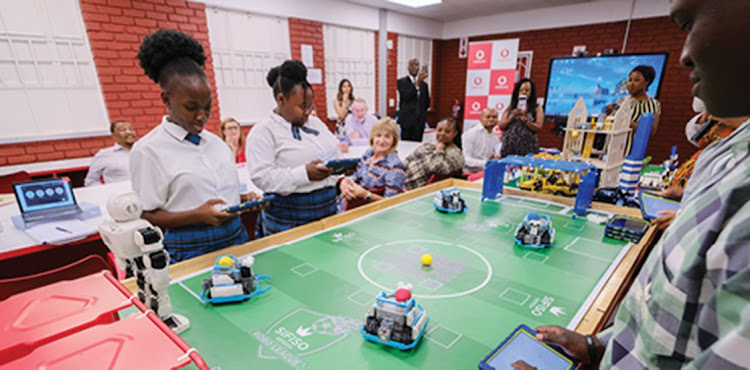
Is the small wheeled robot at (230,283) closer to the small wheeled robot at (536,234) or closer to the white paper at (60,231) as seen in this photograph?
the small wheeled robot at (536,234)

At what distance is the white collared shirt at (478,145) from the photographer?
164 inches

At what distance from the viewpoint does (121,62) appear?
14.7 ft

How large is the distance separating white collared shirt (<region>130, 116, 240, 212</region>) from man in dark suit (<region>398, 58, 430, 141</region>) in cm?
501

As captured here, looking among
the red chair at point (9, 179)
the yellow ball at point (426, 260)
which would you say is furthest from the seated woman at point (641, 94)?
the red chair at point (9, 179)

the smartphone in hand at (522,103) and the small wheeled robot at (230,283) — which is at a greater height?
the smartphone in hand at (522,103)

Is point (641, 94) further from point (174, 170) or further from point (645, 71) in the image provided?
point (174, 170)

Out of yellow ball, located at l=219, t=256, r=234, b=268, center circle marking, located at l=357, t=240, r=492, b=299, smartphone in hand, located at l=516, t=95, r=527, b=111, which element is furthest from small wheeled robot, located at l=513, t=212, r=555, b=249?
smartphone in hand, located at l=516, t=95, r=527, b=111

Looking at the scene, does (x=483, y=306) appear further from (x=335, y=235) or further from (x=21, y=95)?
(x=21, y=95)

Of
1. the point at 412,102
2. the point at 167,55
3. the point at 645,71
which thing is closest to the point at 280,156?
the point at 167,55

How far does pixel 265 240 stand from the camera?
1636 mm

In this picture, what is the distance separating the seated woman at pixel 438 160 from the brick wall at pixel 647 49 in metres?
5.35

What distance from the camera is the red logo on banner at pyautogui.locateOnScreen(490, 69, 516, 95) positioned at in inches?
223

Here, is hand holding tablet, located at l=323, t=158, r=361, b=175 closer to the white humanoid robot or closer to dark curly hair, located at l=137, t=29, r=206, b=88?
dark curly hair, located at l=137, t=29, r=206, b=88

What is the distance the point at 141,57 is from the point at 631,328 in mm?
1858
